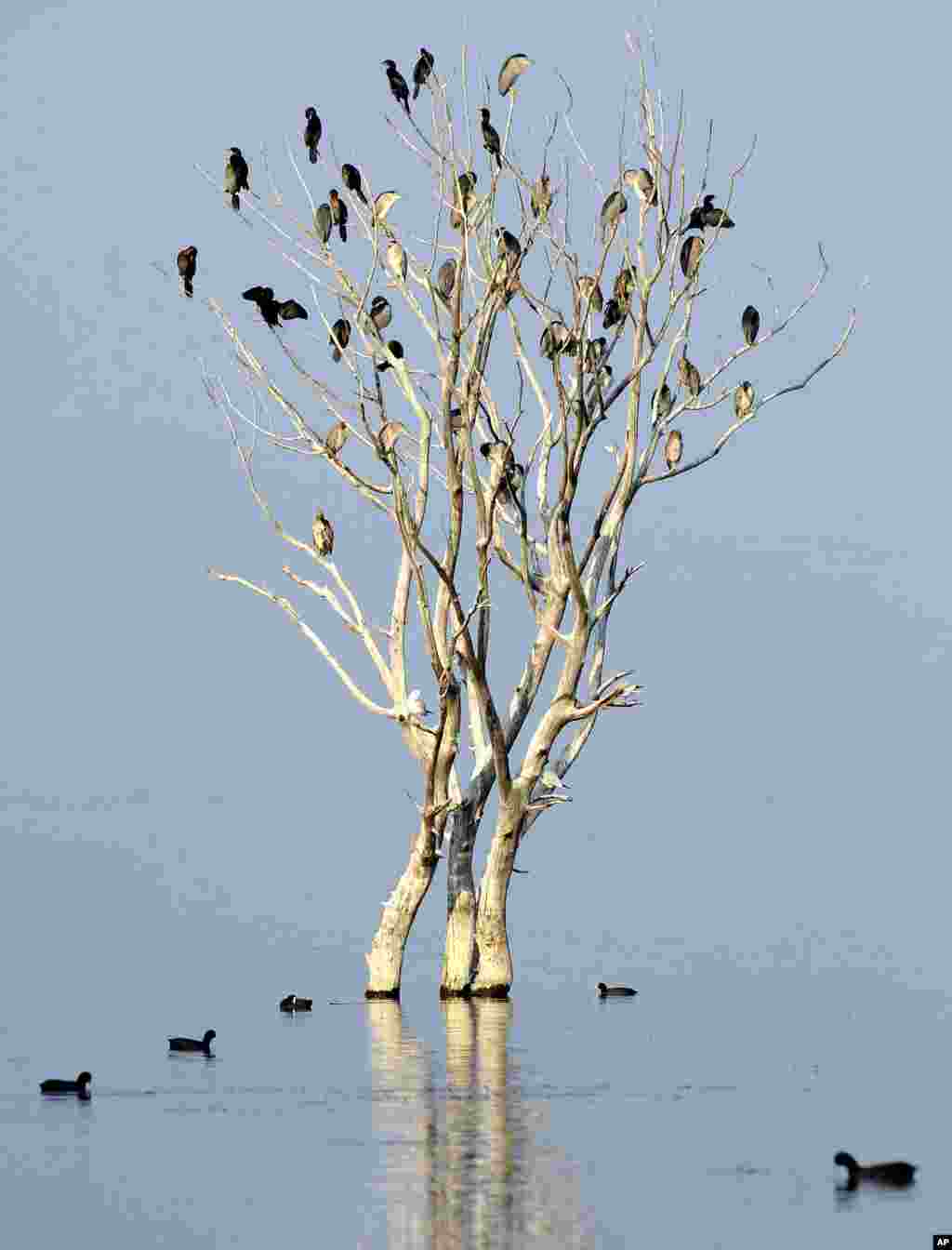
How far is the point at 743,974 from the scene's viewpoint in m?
36.5

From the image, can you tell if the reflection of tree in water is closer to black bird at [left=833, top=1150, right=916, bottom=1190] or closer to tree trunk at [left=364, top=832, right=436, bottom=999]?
black bird at [left=833, top=1150, right=916, bottom=1190]

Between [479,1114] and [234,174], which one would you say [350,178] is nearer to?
[234,174]

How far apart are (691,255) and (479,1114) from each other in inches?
423

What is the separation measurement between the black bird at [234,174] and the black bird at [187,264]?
635 millimetres

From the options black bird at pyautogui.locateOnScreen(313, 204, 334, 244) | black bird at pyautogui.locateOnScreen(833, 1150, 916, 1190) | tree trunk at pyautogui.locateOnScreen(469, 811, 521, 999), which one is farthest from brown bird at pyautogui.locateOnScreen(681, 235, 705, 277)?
black bird at pyautogui.locateOnScreen(833, 1150, 916, 1190)

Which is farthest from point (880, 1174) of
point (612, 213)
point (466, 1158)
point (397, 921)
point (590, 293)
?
point (612, 213)

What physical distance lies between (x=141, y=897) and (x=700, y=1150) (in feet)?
124

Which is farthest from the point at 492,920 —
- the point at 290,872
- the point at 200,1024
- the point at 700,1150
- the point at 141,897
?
the point at 290,872

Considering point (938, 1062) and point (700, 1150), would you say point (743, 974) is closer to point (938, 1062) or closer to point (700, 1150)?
point (938, 1062)

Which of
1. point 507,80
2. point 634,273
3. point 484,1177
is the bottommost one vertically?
point 484,1177

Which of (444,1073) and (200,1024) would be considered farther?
(200,1024)

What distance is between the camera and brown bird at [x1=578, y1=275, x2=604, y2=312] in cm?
2875

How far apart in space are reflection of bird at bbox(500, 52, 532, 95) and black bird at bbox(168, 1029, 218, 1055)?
9475 mm

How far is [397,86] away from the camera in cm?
2962
